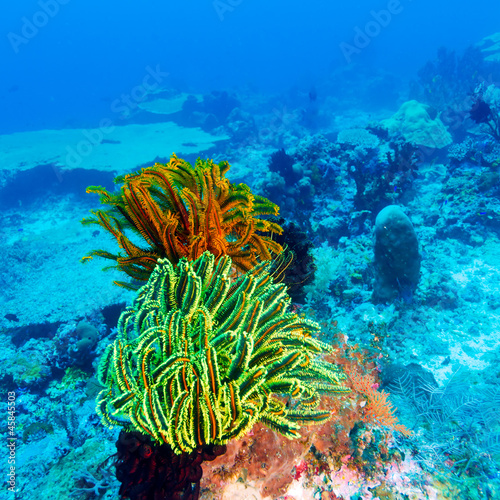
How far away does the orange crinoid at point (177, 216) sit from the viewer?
2.72m

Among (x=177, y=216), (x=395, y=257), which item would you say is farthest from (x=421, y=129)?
(x=177, y=216)

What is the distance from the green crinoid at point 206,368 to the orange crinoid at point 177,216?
408mm

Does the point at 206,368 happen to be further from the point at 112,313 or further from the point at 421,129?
the point at 421,129

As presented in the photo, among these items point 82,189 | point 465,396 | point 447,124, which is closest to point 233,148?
point 82,189

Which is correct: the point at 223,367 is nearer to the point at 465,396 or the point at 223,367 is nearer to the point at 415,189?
the point at 465,396

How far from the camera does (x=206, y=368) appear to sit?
1735 millimetres

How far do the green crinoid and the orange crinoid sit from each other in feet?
1.34

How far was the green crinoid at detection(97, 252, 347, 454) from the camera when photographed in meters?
1.75

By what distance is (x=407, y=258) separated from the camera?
6359 mm

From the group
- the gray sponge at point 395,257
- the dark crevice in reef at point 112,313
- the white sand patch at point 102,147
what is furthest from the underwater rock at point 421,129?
the dark crevice in reef at point 112,313

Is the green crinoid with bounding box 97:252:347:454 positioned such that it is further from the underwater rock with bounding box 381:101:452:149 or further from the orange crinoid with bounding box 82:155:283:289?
the underwater rock with bounding box 381:101:452:149

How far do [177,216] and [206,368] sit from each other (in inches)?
70.2

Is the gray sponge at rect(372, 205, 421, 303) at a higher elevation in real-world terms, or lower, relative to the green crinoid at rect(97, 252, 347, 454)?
lower

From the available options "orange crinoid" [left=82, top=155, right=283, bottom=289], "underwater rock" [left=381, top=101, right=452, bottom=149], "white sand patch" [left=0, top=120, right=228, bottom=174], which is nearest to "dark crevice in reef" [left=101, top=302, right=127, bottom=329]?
"orange crinoid" [left=82, top=155, right=283, bottom=289]
